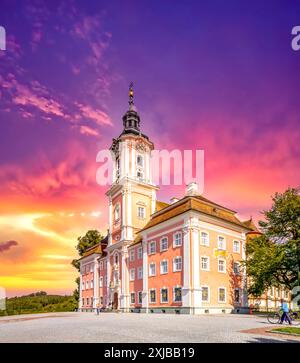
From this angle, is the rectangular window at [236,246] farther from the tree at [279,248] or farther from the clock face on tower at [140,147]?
the clock face on tower at [140,147]

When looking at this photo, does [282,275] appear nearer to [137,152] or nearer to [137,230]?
[137,230]

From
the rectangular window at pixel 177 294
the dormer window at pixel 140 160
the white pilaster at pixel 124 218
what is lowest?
the rectangular window at pixel 177 294

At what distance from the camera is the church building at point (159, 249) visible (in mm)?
36531

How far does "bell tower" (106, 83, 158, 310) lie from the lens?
49.1m

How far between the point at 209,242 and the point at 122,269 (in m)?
15.7

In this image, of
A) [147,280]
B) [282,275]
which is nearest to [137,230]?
[147,280]

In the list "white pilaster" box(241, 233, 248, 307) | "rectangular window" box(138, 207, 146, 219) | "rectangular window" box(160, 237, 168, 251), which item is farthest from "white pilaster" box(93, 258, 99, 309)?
"white pilaster" box(241, 233, 248, 307)

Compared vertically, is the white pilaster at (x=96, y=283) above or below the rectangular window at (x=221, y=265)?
below

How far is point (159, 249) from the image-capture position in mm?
41156

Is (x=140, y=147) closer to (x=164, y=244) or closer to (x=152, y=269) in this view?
(x=164, y=244)

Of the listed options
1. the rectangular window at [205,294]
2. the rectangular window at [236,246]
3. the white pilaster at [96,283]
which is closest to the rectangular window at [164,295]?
the rectangular window at [205,294]

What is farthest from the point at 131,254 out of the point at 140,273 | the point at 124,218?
the point at 124,218

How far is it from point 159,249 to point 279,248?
43.2 ft

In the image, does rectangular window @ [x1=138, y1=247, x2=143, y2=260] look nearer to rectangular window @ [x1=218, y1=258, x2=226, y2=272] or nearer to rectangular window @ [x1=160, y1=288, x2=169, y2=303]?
rectangular window @ [x1=160, y1=288, x2=169, y2=303]
